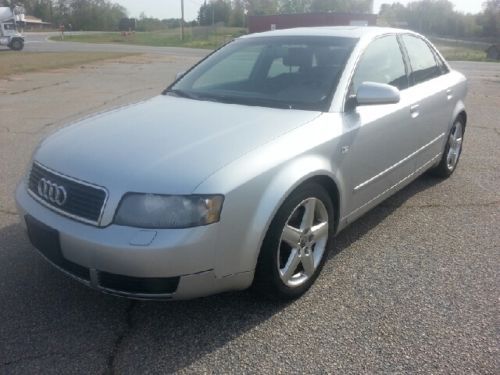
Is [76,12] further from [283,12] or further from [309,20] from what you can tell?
[309,20]

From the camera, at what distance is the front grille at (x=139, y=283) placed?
2313 millimetres

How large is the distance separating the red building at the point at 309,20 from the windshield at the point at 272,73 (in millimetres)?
33148

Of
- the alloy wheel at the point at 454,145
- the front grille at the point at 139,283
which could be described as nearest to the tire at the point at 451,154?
the alloy wheel at the point at 454,145

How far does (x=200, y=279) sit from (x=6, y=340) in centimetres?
108

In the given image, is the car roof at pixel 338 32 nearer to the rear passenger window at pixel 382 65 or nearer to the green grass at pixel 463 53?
the rear passenger window at pixel 382 65

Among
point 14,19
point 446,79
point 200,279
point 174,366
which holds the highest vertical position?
point 14,19

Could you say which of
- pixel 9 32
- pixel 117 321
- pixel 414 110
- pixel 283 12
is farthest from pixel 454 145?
pixel 283 12

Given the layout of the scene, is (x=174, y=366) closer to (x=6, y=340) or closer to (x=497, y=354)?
(x=6, y=340)

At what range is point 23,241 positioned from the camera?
3553 mm

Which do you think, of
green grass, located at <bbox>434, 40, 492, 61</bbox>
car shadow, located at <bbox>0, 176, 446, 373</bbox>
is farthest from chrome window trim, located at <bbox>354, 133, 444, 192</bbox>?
green grass, located at <bbox>434, 40, 492, 61</bbox>

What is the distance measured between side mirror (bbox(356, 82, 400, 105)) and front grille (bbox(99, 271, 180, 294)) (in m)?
1.69

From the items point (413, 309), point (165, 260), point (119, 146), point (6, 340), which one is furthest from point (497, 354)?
point (6, 340)

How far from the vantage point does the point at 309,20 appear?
131 ft

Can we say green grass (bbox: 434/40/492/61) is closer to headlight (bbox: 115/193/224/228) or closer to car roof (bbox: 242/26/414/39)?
car roof (bbox: 242/26/414/39)
